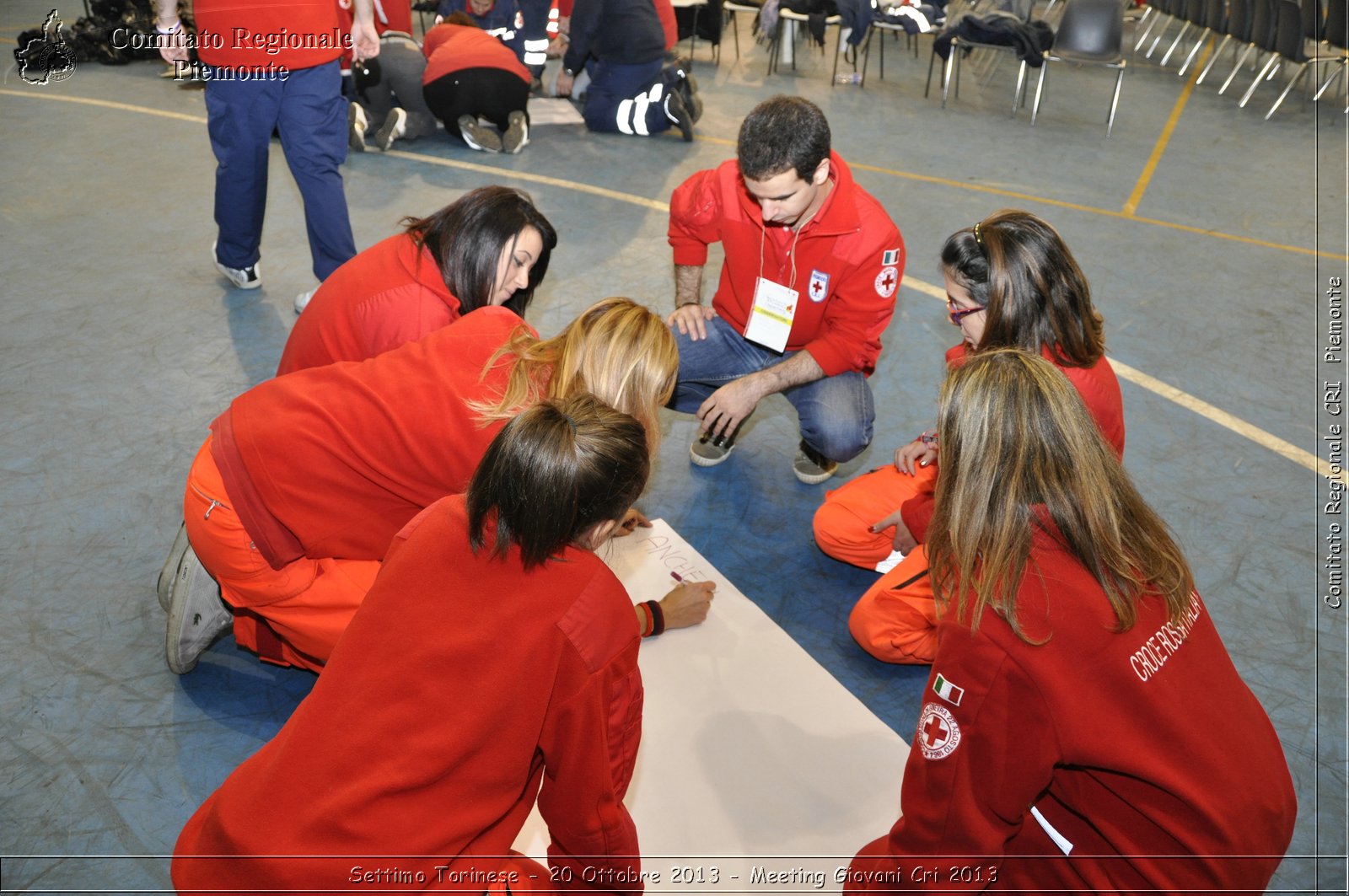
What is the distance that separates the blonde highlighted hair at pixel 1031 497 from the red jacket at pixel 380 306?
4.84ft

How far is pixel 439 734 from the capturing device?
151 centimetres

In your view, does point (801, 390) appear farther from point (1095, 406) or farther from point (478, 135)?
point (478, 135)

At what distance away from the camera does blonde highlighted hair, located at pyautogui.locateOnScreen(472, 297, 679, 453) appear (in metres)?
2.10

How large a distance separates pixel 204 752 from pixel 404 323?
1.17 m

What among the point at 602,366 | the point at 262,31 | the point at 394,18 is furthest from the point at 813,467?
the point at 394,18

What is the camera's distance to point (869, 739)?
2.56 metres

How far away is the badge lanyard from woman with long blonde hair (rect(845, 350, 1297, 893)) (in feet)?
5.53

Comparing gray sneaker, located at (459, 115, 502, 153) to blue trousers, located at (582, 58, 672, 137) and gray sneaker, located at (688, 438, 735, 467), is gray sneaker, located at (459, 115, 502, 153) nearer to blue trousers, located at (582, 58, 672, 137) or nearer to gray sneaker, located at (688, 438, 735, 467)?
blue trousers, located at (582, 58, 672, 137)

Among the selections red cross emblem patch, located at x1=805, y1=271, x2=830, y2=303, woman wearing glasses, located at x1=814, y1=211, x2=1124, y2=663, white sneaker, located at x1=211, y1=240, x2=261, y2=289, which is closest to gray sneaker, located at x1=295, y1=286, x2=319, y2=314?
white sneaker, located at x1=211, y1=240, x2=261, y2=289

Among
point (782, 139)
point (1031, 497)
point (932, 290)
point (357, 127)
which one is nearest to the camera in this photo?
point (1031, 497)

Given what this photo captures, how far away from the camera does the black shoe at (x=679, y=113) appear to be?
21.5ft

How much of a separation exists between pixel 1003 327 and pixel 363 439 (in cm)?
154

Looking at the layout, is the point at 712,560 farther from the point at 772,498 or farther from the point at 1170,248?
the point at 1170,248

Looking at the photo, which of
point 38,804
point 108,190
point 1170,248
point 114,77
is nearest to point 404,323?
point 38,804
